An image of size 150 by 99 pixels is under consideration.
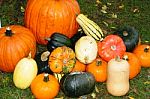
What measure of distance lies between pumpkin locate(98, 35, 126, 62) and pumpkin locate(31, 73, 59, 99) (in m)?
0.72

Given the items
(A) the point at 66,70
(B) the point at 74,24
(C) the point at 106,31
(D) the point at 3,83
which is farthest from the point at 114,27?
(D) the point at 3,83

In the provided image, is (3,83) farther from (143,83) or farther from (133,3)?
(133,3)

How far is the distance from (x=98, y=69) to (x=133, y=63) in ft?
1.52

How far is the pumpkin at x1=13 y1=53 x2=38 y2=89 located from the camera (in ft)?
15.0

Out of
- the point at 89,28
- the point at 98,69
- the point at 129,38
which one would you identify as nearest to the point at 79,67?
the point at 98,69

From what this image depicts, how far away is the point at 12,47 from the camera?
4.76 m

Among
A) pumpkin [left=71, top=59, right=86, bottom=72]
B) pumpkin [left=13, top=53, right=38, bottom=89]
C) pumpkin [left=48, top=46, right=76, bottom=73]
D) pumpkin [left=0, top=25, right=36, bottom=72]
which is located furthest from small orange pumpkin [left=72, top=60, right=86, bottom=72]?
pumpkin [left=0, top=25, right=36, bottom=72]

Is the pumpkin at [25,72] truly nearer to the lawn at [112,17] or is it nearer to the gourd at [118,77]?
the lawn at [112,17]

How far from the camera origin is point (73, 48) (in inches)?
199

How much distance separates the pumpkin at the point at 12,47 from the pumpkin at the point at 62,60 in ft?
1.31

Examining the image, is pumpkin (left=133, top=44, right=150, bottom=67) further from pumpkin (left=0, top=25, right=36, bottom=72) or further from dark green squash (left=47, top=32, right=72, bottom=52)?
pumpkin (left=0, top=25, right=36, bottom=72)

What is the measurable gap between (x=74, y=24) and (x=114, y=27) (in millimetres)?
990

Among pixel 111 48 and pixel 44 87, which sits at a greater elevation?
pixel 111 48

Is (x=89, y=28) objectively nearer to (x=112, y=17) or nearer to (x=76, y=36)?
(x=76, y=36)
